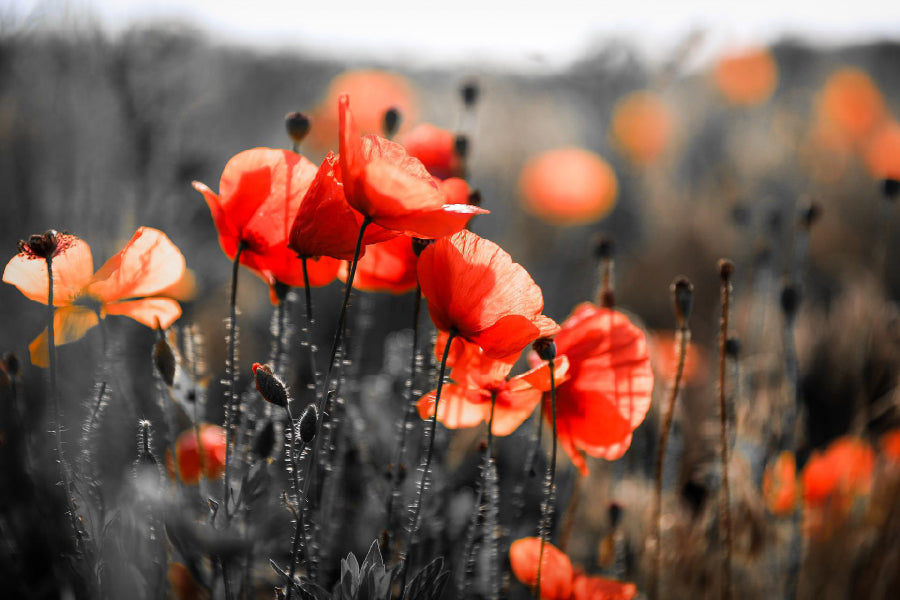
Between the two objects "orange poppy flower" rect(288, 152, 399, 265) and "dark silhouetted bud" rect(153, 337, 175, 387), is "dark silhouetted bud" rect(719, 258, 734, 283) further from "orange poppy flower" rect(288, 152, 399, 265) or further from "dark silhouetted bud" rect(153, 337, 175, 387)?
"dark silhouetted bud" rect(153, 337, 175, 387)

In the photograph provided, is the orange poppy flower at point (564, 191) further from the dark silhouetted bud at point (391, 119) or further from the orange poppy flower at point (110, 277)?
the orange poppy flower at point (110, 277)

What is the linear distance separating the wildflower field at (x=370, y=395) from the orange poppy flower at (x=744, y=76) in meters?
8.79

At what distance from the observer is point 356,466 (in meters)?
1.21

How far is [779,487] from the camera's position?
139cm

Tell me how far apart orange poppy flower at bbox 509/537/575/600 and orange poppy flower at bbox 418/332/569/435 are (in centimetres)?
15

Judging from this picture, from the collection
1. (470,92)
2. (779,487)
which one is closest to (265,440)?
(470,92)

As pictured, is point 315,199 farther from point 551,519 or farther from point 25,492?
point 25,492

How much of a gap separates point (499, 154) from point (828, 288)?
347 cm

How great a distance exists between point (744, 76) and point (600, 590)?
12.4 m

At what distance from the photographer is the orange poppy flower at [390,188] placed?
0.62m

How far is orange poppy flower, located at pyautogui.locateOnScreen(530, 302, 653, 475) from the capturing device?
81 centimetres

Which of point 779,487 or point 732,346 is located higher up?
point 732,346

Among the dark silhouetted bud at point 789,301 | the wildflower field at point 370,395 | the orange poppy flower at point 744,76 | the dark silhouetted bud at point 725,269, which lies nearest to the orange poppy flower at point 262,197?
the wildflower field at point 370,395

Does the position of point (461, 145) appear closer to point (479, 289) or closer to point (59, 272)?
point (479, 289)
